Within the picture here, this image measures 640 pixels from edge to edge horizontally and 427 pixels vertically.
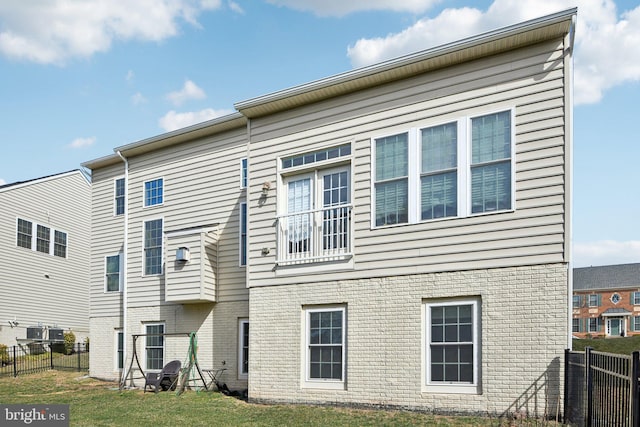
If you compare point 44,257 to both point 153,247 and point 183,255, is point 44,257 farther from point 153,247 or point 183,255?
point 183,255

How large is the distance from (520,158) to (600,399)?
14.4ft

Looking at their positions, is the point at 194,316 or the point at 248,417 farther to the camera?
the point at 194,316

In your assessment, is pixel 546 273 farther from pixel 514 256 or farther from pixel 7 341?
pixel 7 341

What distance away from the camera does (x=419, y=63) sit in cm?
1152

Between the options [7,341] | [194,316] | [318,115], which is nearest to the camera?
[318,115]

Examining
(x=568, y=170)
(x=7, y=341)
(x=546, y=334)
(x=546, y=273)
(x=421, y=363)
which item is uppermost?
(x=568, y=170)

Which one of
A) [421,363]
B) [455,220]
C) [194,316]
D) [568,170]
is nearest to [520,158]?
[568,170]

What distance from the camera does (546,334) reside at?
9938 millimetres

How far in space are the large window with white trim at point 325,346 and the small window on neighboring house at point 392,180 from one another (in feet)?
6.90

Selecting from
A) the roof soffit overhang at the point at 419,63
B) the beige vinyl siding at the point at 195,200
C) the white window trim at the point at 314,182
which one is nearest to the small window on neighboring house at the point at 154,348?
the beige vinyl siding at the point at 195,200

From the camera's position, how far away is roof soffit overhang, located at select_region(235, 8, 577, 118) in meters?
10.2

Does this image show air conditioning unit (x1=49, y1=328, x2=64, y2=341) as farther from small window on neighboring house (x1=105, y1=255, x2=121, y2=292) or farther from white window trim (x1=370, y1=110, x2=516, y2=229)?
white window trim (x1=370, y1=110, x2=516, y2=229)

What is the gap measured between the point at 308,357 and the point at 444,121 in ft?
17.6

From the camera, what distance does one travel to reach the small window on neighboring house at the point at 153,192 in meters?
18.3
